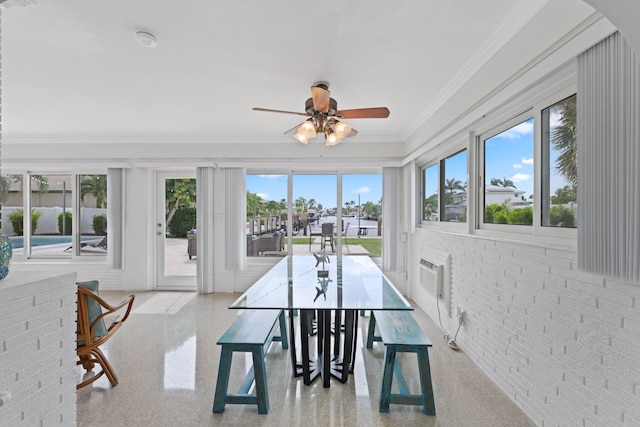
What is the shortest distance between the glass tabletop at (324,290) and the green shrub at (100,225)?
3.66 m

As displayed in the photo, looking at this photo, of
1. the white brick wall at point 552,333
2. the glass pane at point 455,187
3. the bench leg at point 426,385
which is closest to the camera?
the white brick wall at point 552,333

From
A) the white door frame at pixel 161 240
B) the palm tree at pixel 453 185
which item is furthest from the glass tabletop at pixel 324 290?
the white door frame at pixel 161 240

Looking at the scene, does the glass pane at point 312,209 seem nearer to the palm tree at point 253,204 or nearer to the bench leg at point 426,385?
the palm tree at point 253,204

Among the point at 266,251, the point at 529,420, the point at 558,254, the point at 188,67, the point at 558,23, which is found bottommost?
the point at 529,420

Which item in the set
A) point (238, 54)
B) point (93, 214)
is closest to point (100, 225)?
point (93, 214)

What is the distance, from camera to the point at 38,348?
1124mm

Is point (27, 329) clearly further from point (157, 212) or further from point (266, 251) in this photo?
point (157, 212)

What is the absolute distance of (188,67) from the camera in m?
2.50

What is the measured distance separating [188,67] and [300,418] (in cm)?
270

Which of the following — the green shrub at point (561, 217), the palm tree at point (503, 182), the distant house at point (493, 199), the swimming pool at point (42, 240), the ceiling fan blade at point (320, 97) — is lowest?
the swimming pool at point (42, 240)

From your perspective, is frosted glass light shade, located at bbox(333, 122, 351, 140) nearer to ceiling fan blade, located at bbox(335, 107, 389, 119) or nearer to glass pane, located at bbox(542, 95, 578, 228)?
ceiling fan blade, located at bbox(335, 107, 389, 119)

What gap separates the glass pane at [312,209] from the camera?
4.87 metres

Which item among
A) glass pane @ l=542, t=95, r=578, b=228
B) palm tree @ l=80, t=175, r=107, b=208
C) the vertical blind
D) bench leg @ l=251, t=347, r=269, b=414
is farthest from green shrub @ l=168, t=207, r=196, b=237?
the vertical blind

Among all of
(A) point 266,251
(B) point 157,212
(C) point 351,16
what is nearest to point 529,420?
(C) point 351,16
